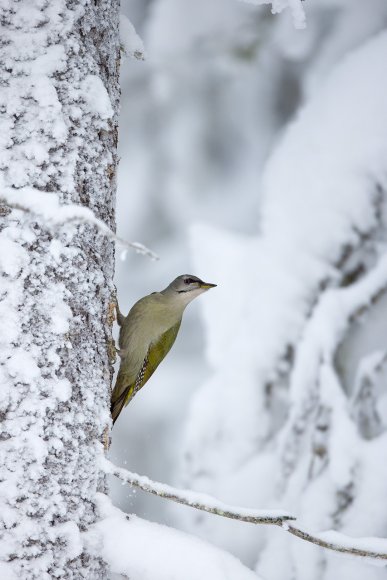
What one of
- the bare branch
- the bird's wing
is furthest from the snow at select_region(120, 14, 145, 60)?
the bare branch

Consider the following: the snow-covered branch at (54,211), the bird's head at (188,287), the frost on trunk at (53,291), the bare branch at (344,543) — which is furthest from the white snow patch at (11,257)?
the bird's head at (188,287)

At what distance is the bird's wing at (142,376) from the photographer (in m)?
3.38

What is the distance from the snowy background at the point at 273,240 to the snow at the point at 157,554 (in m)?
1.30

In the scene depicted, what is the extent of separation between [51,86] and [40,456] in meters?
1.14

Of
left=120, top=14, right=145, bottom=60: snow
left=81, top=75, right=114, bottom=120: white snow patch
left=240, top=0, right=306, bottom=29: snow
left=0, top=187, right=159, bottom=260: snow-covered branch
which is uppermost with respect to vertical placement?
left=120, top=14, right=145, bottom=60: snow

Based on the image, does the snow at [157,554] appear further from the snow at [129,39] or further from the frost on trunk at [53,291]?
the snow at [129,39]

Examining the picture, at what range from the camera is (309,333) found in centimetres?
359

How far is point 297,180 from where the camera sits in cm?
394

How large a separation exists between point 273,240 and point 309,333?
2.38 feet

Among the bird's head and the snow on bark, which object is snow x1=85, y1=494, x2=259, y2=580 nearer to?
the snow on bark

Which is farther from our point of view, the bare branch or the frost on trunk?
the frost on trunk

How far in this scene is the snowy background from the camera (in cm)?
344

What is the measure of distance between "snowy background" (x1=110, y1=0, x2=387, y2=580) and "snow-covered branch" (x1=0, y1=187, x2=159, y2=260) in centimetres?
204

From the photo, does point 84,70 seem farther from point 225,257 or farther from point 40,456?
point 225,257
